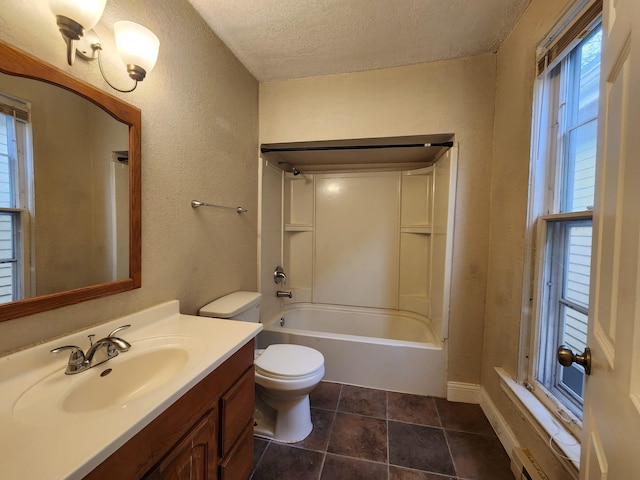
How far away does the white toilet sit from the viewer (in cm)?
140

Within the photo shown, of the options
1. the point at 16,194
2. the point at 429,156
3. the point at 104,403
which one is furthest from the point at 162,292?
the point at 429,156

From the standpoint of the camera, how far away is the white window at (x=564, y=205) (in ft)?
3.40

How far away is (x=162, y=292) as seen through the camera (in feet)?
3.99

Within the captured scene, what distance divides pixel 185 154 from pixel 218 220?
431mm

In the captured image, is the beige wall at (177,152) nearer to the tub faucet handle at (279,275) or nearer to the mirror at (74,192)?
the mirror at (74,192)

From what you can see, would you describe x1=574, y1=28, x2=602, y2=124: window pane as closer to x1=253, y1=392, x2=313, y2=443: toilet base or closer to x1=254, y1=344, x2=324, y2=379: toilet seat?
x1=254, y1=344, x2=324, y2=379: toilet seat

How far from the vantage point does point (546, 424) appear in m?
1.08

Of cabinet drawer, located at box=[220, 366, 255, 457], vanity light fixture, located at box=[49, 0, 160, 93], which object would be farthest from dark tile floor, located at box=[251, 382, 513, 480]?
vanity light fixture, located at box=[49, 0, 160, 93]

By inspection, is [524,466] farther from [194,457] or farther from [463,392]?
[194,457]

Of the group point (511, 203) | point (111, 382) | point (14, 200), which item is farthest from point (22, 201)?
point (511, 203)

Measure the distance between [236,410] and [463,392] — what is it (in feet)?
5.34

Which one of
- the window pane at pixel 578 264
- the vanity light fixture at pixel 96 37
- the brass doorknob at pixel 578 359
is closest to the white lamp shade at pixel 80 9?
the vanity light fixture at pixel 96 37

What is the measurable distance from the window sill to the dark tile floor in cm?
38

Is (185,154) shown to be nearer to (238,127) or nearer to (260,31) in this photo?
(238,127)
